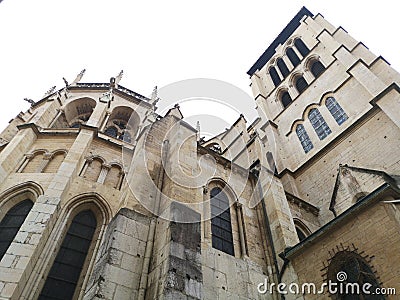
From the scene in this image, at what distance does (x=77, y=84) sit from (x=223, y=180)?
499 inches

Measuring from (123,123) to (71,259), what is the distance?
10.5 metres

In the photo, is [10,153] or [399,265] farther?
[10,153]

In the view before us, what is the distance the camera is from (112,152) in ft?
40.3

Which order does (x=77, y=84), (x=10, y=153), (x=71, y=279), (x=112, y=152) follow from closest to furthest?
(x=71, y=279)
(x=10, y=153)
(x=112, y=152)
(x=77, y=84)

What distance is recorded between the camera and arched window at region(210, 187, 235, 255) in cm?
830

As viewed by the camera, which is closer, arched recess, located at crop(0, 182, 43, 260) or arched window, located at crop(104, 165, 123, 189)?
arched recess, located at crop(0, 182, 43, 260)

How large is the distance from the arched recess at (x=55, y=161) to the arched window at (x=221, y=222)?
6.00m

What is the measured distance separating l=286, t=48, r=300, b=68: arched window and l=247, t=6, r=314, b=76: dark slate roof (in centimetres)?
221

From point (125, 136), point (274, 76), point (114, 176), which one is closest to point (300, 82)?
point (274, 76)

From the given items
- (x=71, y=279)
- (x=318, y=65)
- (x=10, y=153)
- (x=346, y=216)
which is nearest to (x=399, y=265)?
(x=346, y=216)

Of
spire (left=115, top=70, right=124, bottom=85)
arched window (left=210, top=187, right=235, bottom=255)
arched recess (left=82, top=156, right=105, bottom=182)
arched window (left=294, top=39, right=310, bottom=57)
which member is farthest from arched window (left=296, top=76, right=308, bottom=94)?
arched recess (left=82, top=156, right=105, bottom=182)

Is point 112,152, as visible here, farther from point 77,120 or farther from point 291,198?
point 291,198

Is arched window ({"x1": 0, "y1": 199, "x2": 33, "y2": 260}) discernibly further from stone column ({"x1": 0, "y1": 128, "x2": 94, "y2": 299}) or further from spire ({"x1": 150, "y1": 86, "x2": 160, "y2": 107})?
spire ({"x1": 150, "y1": 86, "x2": 160, "y2": 107})

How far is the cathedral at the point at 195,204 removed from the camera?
609cm
